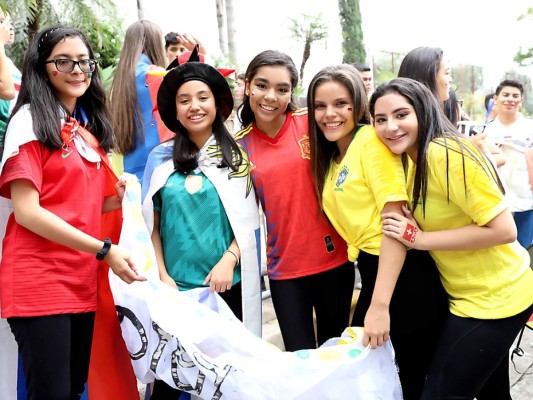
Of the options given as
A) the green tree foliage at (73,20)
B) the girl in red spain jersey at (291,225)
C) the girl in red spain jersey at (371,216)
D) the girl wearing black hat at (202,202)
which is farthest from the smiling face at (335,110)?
the green tree foliage at (73,20)

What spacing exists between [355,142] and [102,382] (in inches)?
64.5

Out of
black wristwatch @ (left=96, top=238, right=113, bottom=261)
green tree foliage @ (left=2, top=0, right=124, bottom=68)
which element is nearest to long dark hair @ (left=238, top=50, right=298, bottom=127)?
black wristwatch @ (left=96, top=238, right=113, bottom=261)

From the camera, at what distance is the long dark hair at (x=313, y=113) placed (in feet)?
7.80

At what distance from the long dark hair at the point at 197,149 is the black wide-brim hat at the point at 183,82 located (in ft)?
0.10

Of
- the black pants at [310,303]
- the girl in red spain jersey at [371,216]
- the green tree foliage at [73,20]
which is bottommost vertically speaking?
the black pants at [310,303]

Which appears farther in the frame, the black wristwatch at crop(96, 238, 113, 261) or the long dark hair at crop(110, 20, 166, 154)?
the long dark hair at crop(110, 20, 166, 154)

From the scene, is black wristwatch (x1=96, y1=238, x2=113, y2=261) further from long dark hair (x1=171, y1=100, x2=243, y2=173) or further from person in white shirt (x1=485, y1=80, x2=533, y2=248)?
person in white shirt (x1=485, y1=80, x2=533, y2=248)

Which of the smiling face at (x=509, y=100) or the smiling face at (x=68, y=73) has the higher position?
the smiling face at (x=68, y=73)

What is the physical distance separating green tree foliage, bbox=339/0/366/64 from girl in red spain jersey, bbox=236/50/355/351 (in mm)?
16539

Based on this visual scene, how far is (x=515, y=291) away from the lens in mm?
1929

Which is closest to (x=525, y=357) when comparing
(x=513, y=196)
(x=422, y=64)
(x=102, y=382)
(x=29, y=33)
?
(x=513, y=196)

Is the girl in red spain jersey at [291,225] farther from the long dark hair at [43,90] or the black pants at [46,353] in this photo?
the black pants at [46,353]

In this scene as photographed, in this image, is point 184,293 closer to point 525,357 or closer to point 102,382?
point 102,382

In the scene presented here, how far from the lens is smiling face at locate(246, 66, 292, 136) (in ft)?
8.25
